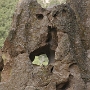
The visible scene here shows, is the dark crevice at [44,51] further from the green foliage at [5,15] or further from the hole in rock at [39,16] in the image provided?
the green foliage at [5,15]

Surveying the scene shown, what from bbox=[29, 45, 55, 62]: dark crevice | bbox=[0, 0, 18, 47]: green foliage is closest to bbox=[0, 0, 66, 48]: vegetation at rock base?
bbox=[0, 0, 18, 47]: green foliage

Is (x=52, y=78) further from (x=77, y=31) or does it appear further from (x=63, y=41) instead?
(x=77, y=31)

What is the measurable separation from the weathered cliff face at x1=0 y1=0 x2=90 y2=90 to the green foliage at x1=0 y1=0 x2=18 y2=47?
25700mm

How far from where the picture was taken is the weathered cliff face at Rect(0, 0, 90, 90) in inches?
441

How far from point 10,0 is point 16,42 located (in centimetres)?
3735

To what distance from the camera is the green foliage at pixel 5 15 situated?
1579 inches

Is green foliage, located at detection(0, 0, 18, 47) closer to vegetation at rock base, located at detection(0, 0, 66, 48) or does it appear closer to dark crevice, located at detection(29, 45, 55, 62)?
vegetation at rock base, located at detection(0, 0, 66, 48)

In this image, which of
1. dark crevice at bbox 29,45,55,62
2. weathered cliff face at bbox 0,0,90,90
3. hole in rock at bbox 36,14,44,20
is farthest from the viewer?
hole in rock at bbox 36,14,44,20

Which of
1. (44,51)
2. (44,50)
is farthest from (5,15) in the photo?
(44,50)

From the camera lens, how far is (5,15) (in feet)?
142

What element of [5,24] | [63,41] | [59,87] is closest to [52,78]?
[59,87]

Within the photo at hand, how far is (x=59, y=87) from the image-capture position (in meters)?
11.3

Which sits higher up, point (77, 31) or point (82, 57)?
point (77, 31)

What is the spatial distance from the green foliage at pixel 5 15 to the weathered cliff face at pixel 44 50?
2570 centimetres
